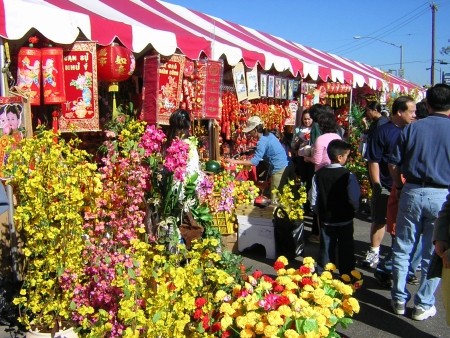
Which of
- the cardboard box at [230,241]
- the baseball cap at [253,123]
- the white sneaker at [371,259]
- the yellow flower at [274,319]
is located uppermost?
the baseball cap at [253,123]

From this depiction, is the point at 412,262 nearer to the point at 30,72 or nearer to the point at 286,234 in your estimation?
the point at 286,234

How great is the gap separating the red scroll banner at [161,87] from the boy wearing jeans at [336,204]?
83.3 inches

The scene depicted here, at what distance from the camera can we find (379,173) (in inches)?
195

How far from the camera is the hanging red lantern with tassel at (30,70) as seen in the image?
4.10m

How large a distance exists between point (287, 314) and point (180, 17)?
603cm

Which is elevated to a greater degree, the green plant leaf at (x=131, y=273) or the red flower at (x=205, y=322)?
the green plant leaf at (x=131, y=273)

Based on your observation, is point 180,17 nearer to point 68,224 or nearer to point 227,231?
point 227,231

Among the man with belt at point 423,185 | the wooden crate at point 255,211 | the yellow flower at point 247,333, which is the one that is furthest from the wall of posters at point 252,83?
the yellow flower at point 247,333

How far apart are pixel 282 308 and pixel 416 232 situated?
6.06ft

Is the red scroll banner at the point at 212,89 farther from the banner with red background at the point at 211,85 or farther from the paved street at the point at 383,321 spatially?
the paved street at the point at 383,321

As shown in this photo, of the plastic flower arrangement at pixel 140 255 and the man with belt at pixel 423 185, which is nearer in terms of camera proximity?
the plastic flower arrangement at pixel 140 255

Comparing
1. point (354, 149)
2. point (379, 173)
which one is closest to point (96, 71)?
point (379, 173)

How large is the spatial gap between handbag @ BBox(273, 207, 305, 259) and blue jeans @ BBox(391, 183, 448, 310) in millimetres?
1529

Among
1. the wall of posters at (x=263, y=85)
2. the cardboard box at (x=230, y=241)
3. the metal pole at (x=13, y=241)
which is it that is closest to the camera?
the metal pole at (x=13, y=241)
